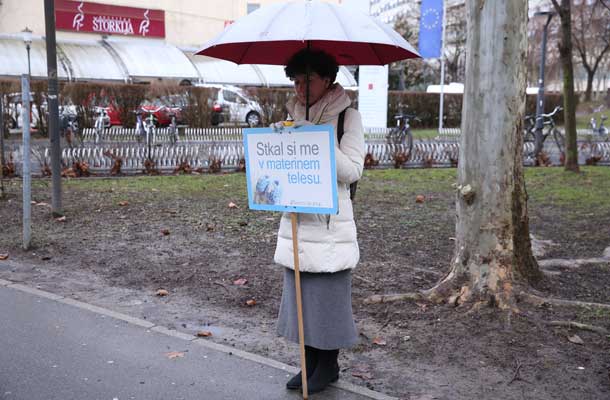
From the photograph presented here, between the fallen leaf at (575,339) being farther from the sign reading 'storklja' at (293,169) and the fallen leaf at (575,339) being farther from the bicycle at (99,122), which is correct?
the bicycle at (99,122)

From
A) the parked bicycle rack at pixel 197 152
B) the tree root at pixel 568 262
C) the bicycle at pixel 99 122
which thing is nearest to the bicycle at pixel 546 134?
the parked bicycle rack at pixel 197 152

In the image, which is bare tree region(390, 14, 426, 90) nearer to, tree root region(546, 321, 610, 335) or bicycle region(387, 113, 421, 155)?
bicycle region(387, 113, 421, 155)

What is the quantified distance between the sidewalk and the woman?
449mm

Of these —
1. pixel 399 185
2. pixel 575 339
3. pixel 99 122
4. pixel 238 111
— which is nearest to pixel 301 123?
pixel 575 339

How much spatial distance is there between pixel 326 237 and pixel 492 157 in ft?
6.58

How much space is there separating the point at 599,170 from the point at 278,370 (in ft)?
40.4

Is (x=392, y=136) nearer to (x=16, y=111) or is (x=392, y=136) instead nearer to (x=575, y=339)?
(x=16, y=111)

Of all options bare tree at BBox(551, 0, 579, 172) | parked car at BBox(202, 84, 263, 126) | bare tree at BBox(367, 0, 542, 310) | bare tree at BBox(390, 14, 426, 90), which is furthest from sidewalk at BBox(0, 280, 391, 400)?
bare tree at BBox(390, 14, 426, 90)

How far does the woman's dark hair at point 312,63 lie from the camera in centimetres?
364

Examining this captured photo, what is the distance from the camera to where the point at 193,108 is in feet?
65.4

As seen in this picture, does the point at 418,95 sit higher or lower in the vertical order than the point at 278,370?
higher

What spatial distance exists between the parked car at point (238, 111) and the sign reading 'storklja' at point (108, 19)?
1958cm

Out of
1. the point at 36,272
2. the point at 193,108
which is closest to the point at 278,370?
the point at 36,272

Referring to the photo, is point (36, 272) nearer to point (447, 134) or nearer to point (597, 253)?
point (597, 253)
